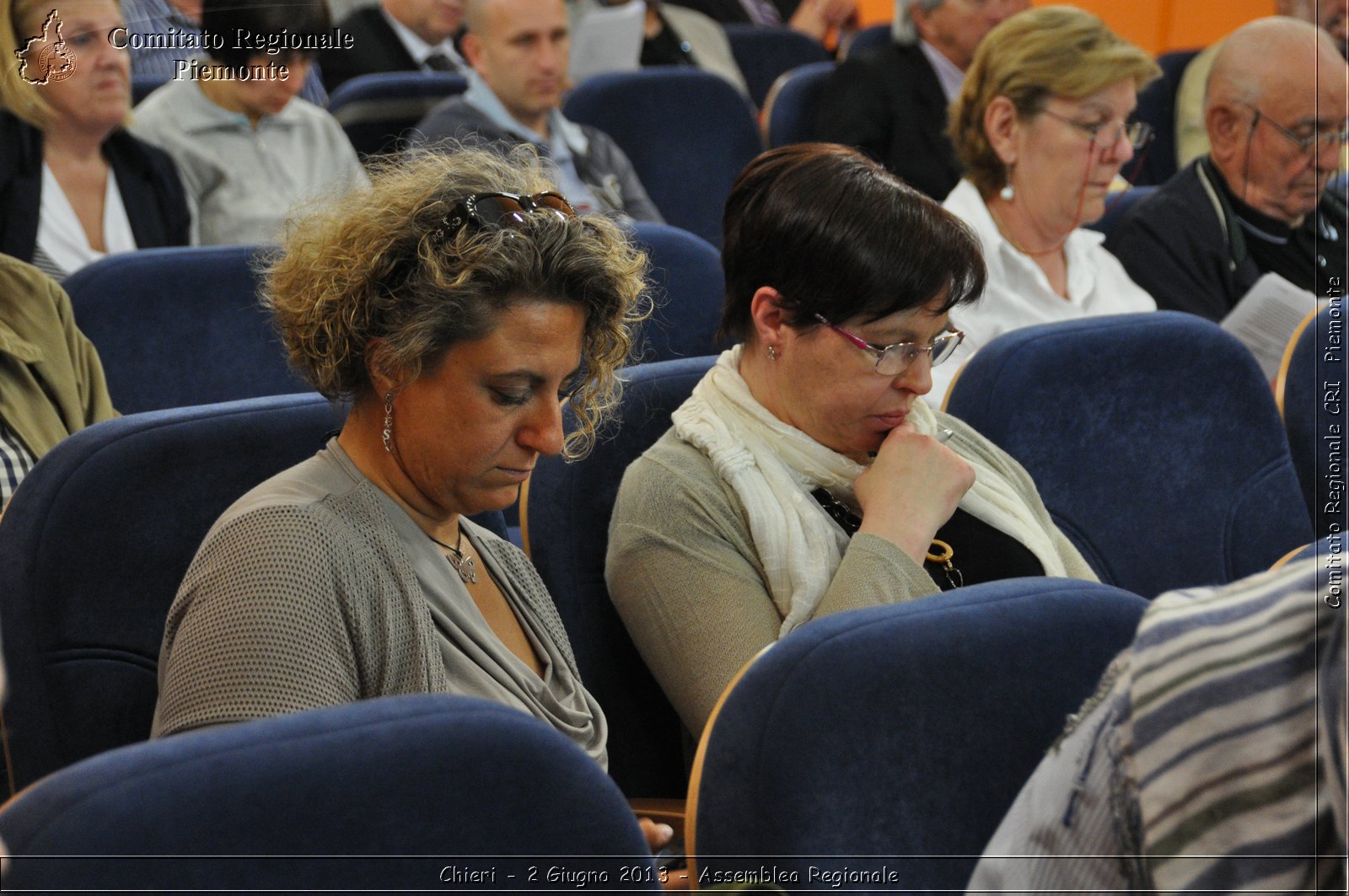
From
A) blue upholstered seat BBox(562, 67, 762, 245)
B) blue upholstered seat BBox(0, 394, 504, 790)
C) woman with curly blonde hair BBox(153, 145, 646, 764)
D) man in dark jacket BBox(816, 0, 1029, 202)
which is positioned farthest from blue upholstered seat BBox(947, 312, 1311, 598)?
blue upholstered seat BBox(562, 67, 762, 245)

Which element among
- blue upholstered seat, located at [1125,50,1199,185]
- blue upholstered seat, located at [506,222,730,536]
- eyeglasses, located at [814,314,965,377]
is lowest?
blue upholstered seat, located at [1125,50,1199,185]

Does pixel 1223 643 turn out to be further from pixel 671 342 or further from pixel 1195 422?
pixel 671 342

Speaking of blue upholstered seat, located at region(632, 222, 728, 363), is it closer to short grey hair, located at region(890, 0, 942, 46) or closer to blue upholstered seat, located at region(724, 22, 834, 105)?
short grey hair, located at region(890, 0, 942, 46)

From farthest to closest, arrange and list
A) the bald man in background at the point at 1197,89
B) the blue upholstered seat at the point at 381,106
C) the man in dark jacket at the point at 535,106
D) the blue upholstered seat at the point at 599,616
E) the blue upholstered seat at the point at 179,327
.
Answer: the bald man in background at the point at 1197,89 → the blue upholstered seat at the point at 381,106 → the man in dark jacket at the point at 535,106 → the blue upholstered seat at the point at 179,327 → the blue upholstered seat at the point at 599,616

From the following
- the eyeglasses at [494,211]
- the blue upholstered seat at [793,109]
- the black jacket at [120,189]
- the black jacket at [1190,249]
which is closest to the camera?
the eyeglasses at [494,211]

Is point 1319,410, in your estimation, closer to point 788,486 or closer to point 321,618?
point 788,486

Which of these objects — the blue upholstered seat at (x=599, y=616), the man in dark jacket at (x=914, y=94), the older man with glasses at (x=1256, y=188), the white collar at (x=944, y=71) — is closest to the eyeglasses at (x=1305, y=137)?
the older man with glasses at (x=1256, y=188)

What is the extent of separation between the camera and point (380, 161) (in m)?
1.61

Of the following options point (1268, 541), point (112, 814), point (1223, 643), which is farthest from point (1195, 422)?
point (112, 814)

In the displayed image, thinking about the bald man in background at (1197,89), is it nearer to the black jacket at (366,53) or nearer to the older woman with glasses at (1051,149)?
the older woman with glasses at (1051,149)

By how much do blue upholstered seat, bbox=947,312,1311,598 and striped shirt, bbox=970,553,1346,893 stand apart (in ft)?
3.79

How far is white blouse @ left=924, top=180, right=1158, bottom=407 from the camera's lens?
268 centimetres

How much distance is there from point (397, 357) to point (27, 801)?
631 millimetres

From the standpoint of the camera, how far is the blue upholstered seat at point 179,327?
2244mm
